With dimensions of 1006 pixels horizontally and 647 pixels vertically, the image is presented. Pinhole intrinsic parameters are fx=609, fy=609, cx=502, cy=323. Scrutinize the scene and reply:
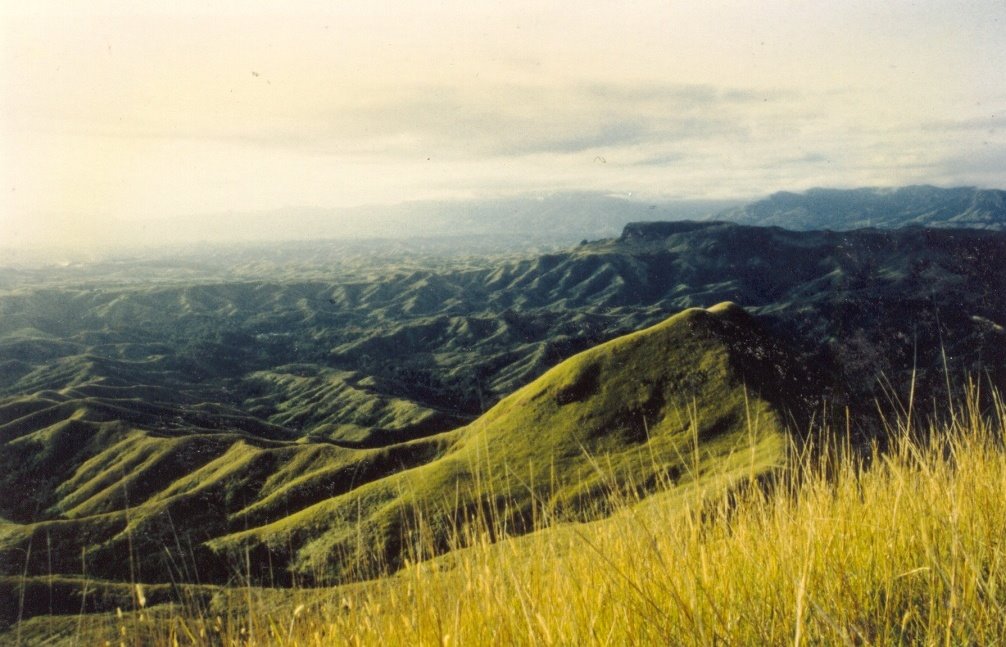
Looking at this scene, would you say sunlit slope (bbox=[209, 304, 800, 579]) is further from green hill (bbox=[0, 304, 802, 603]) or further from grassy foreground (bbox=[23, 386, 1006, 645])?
grassy foreground (bbox=[23, 386, 1006, 645])

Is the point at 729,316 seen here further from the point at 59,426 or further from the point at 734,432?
the point at 59,426

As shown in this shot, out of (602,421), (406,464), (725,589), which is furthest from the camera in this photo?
(406,464)

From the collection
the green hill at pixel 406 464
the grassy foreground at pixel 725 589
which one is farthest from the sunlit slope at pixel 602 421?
the grassy foreground at pixel 725 589

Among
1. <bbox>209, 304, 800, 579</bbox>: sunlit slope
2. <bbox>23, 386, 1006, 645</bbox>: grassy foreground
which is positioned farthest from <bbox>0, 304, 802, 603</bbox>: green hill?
<bbox>23, 386, 1006, 645</bbox>: grassy foreground

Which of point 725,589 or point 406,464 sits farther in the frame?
point 406,464

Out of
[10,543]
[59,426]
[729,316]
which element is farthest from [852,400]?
[59,426]

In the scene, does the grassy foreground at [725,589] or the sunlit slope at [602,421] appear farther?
the sunlit slope at [602,421]

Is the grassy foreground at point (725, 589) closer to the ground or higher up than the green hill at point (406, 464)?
higher up

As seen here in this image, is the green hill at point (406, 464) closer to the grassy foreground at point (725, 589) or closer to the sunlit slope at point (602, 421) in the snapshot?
the sunlit slope at point (602, 421)

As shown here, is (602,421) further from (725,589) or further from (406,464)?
(725,589)

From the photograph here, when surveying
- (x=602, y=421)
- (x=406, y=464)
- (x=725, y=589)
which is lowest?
(x=406, y=464)

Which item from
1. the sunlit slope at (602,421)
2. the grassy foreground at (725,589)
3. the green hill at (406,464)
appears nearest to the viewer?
the grassy foreground at (725,589)

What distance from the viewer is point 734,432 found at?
7450cm

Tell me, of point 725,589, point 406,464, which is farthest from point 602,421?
point 725,589
